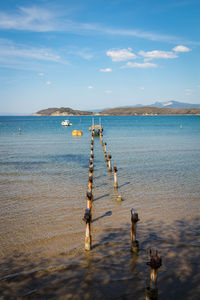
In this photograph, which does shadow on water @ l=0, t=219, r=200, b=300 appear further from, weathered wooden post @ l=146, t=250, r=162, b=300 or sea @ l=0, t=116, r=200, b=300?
weathered wooden post @ l=146, t=250, r=162, b=300

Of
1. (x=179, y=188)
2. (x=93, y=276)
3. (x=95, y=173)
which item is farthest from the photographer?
(x=95, y=173)

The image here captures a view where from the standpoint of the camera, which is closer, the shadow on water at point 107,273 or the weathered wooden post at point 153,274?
the weathered wooden post at point 153,274

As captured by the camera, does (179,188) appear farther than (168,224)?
Yes

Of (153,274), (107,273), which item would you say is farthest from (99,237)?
(153,274)

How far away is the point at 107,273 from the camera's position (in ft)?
24.1

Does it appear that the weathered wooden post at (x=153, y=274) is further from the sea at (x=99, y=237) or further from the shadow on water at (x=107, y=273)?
the shadow on water at (x=107, y=273)

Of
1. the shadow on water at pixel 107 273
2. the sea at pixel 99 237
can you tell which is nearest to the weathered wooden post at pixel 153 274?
the sea at pixel 99 237

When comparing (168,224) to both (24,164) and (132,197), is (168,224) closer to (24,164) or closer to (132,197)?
(132,197)

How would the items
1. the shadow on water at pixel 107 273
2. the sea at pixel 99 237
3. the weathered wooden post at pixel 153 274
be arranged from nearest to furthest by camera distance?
the weathered wooden post at pixel 153 274 < the shadow on water at pixel 107 273 < the sea at pixel 99 237

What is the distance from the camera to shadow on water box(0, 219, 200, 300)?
6617 millimetres

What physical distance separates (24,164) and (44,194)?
10065 millimetres

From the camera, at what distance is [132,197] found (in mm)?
14141

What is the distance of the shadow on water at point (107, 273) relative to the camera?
261 inches

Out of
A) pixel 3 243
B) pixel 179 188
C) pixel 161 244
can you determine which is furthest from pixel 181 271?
pixel 179 188
